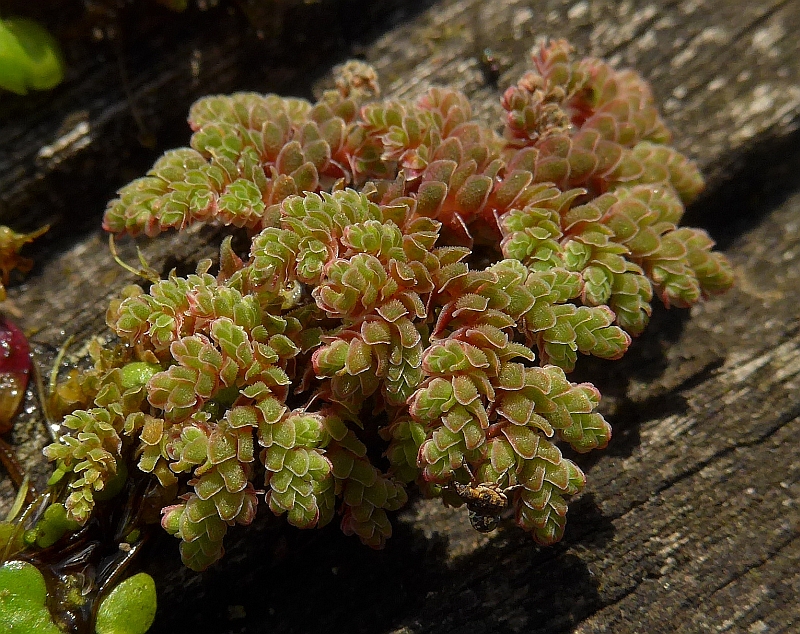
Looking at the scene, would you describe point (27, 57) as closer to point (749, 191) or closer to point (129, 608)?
point (129, 608)

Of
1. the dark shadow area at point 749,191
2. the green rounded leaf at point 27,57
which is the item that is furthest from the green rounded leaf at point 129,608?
the dark shadow area at point 749,191

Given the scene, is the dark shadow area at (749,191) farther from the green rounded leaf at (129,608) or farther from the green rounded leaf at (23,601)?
the green rounded leaf at (23,601)

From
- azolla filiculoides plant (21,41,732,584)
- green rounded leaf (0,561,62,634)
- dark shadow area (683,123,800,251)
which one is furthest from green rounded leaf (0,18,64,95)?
dark shadow area (683,123,800,251)

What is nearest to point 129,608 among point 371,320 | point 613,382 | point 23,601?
point 23,601

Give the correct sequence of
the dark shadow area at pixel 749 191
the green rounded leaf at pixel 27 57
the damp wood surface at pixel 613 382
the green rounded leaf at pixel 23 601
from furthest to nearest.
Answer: the dark shadow area at pixel 749 191 → the green rounded leaf at pixel 27 57 → the damp wood surface at pixel 613 382 → the green rounded leaf at pixel 23 601

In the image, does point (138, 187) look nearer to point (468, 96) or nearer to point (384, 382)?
point (384, 382)
